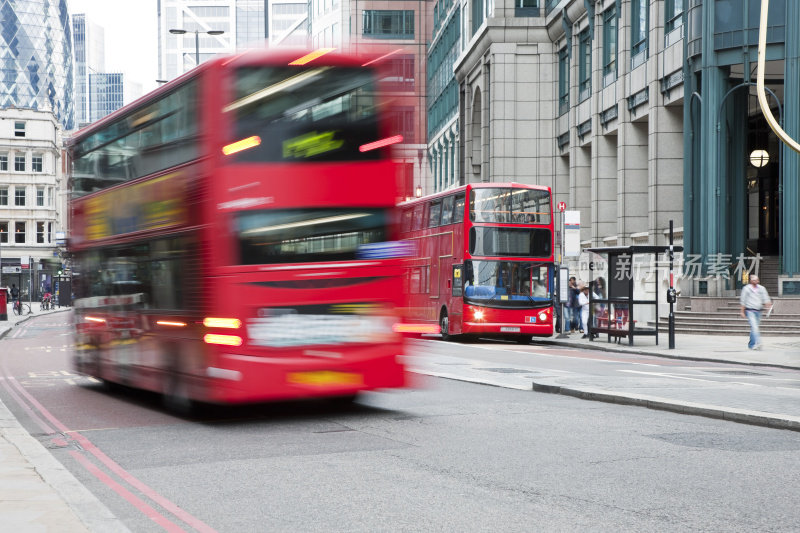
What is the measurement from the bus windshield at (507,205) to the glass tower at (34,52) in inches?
5024

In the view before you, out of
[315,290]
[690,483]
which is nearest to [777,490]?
[690,483]

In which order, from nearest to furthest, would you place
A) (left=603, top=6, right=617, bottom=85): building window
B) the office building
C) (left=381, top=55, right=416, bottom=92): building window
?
1. (left=381, top=55, right=416, bottom=92): building window
2. (left=603, top=6, right=617, bottom=85): building window
3. the office building

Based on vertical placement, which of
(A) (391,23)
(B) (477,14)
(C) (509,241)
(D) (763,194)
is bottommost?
(C) (509,241)

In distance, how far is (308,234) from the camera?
11008 mm

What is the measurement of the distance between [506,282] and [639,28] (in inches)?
587

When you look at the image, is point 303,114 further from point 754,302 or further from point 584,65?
point 584,65

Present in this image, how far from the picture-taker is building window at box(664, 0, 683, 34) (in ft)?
110

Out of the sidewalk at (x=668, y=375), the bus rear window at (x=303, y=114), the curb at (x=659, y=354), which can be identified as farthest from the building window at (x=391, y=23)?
the bus rear window at (x=303, y=114)

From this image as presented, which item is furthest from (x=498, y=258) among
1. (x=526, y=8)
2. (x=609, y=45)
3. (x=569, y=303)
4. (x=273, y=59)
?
(x=526, y=8)

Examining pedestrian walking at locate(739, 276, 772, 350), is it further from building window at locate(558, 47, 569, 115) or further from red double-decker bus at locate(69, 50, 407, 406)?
building window at locate(558, 47, 569, 115)

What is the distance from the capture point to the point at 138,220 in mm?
12594

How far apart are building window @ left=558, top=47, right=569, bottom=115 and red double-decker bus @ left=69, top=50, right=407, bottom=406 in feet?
120

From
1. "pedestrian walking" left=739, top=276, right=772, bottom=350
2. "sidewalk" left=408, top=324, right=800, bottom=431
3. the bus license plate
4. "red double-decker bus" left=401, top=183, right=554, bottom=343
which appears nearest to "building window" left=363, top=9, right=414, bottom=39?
"red double-decker bus" left=401, top=183, right=554, bottom=343

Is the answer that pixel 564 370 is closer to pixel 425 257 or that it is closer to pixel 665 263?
pixel 425 257
